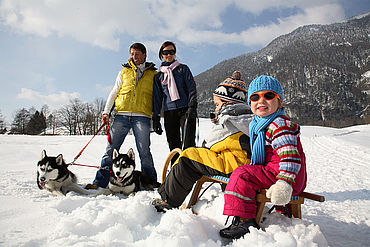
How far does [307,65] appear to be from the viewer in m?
110

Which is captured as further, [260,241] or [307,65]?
[307,65]

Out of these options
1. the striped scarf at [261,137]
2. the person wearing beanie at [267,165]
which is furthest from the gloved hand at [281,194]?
the striped scarf at [261,137]

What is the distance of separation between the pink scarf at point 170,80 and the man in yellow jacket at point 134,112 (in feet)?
1.08

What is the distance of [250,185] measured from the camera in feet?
5.10

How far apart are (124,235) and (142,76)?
2770mm

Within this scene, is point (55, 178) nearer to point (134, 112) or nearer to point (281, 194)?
point (134, 112)

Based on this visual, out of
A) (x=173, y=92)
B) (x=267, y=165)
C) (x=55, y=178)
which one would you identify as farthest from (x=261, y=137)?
(x=55, y=178)

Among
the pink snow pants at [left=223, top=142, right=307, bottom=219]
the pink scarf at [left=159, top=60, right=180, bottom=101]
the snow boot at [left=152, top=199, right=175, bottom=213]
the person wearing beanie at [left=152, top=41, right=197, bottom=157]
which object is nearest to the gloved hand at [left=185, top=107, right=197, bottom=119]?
the person wearing beanie at [left=152, top=41, right=197, bottom=157]

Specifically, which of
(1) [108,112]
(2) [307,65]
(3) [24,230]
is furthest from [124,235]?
(2) [307,65]

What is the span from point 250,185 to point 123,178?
7.54 feet

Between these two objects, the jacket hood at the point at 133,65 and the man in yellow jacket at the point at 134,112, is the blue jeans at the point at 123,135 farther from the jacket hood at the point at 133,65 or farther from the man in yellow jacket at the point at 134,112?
the jacket hood at the point at 133,65

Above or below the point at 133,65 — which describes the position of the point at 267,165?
below

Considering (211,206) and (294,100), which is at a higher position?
(294,100)

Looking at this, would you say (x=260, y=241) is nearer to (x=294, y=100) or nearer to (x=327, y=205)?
(x=327, y=205)
